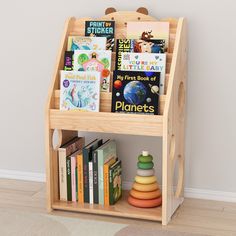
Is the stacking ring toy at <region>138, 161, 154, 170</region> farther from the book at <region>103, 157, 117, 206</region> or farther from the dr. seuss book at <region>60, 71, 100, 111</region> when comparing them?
the dr. seuss book at <region>60, 71, 100, 111</region>

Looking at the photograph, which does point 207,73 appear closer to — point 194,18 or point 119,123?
point 194,18

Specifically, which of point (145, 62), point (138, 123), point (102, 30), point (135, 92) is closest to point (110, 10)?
point (102, 30)

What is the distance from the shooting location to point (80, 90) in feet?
7.98

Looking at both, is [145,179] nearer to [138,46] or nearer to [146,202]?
[146,202]

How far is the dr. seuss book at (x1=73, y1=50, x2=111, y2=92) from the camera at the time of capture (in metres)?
2.47

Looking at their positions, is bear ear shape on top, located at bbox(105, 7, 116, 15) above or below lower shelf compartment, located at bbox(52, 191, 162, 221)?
above

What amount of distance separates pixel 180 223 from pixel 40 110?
3.30ft

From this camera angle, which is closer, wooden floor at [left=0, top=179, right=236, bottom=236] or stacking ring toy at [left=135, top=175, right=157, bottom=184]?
wooden floor at [left=0, top=179, right=236, bottom=236]

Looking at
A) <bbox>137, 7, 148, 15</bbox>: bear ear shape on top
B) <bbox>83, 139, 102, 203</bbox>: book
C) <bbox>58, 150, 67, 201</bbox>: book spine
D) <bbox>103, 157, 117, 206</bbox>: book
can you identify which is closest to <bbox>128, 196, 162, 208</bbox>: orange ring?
<bbox>103, 157, 117, 206</bbox>: book

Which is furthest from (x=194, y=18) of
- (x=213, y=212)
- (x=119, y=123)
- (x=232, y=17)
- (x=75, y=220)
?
(x=75, y=220)

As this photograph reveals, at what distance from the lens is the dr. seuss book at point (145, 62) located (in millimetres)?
2402

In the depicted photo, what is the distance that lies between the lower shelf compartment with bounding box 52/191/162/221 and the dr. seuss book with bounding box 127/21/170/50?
771mm

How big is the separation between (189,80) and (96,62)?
48 cm

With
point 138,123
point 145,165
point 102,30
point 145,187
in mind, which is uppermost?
point 102,30
